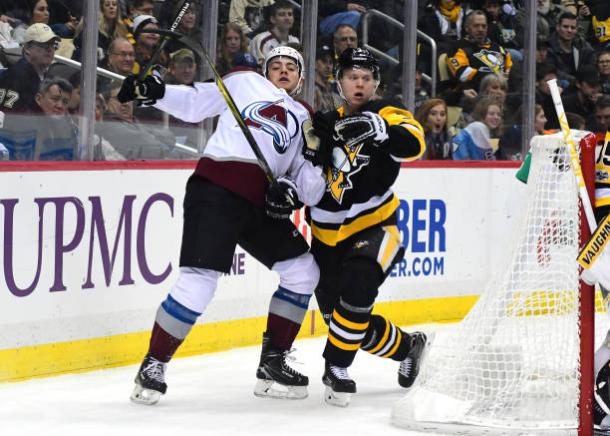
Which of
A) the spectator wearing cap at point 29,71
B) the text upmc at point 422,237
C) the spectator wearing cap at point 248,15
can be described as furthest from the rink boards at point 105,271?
the spectator wearing cap at point 248,15

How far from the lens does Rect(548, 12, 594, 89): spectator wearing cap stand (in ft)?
25.1

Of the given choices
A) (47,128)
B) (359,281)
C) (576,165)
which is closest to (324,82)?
(47,128)

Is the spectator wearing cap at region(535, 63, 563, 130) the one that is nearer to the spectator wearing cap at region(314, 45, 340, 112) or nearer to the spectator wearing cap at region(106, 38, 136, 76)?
the spectator wearing cap at region(314, 45, 340, 112)

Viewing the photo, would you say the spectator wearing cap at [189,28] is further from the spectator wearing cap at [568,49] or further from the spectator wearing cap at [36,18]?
the spectator wearing cap at [568,49]

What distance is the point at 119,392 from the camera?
4387 mm

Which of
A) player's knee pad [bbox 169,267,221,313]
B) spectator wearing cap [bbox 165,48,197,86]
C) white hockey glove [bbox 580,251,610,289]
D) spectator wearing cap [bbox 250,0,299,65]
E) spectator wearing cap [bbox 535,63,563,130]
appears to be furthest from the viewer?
spectator wearing cap [bbox 535,63,563,130]

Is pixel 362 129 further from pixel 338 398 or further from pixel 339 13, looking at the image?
pixel 339 13

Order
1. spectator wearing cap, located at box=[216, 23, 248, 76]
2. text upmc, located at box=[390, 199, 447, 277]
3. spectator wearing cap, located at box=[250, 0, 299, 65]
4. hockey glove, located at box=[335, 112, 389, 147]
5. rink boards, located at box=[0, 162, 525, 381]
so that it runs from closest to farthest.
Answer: hockey glove, located at box=[335, 112, 389, 147], rink boards, located at box=[0, 162, 525, 381], spectator wearing cap, located at box=[216, 23, 248, 76], spectator wearing cap, located at box=[250, 0, 299, 65], text upmc, located at box=[390, 199, 447, 277]

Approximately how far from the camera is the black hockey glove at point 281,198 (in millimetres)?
4066

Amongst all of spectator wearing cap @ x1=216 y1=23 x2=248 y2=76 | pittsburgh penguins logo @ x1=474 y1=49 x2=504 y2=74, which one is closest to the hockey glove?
spectator wearing cap @ x1=216 y1=23 x2=248 y2=76

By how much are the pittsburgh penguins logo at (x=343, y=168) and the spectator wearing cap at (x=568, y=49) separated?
12.0ft

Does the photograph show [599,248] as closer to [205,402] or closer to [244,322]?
[205,402]

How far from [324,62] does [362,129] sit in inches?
86.8

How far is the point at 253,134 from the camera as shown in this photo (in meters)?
4.13
